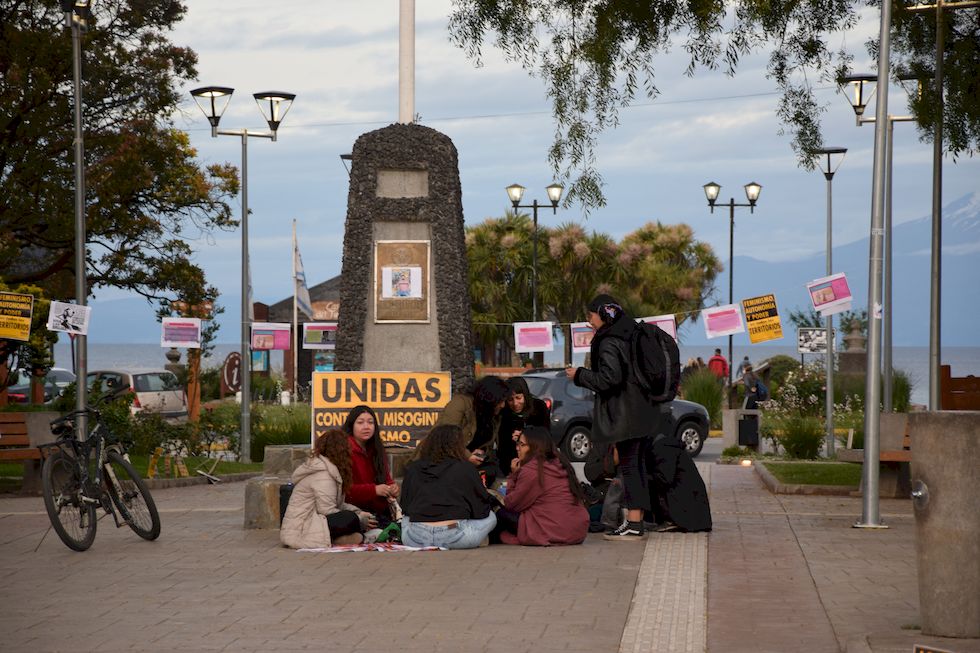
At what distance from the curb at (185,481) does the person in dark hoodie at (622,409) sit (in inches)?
352

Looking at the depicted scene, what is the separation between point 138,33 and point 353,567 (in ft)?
52.8

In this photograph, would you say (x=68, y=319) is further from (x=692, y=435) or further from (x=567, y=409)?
(x=692, y=435)

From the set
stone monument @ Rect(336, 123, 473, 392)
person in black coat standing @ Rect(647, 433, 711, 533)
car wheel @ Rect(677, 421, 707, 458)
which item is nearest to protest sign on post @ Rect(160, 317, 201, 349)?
car wheel @ Rect(677, 421, 707, 458)

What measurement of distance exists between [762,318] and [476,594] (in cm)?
1643

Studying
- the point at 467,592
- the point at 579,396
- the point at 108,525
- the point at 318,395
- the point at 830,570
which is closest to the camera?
the point at 467,592

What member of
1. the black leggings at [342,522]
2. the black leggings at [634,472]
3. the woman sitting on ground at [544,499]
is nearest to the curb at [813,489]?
the black leggings at [634,472]

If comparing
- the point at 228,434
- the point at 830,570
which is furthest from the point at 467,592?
the point at 228,434

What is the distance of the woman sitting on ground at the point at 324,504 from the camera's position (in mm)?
11438

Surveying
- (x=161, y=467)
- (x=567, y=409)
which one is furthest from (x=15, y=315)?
(x=567, y=409)

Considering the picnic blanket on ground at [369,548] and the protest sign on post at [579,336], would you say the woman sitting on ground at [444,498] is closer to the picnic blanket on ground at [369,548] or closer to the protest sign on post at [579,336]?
the picnic blanket on ground at [369,548]

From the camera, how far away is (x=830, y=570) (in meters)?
10.2

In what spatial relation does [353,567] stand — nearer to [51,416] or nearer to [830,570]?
[830,570]

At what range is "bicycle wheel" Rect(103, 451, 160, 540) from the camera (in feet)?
39.7

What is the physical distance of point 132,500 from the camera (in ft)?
40.3
